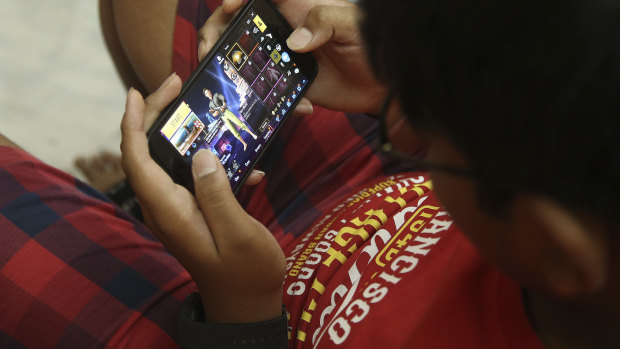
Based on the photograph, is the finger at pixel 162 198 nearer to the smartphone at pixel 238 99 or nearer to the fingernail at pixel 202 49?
the smartphone at pixel 238 99

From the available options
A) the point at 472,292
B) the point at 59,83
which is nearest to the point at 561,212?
the point at 472,292

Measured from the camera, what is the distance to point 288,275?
0.69 meters

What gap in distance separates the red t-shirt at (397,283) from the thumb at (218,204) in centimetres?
13

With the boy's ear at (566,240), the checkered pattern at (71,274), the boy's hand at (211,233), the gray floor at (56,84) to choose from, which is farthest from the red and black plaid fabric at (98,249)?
the gray floor at (56,84)

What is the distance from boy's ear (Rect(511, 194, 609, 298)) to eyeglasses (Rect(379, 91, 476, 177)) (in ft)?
0.14

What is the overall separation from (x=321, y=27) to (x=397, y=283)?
0.33 metres

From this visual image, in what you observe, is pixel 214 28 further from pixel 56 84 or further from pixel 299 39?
pixel 56 84

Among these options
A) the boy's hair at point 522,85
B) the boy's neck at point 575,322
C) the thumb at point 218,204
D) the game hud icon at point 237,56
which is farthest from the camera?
the game hud icon at point 237,56

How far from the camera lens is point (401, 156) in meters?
0.44

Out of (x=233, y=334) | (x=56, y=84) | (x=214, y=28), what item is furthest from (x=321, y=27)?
(x=56, y=84)

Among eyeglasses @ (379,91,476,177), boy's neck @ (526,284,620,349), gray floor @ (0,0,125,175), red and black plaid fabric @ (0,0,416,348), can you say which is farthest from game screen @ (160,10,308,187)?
gray floor @ (0,0,125,175)

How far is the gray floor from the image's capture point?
4.08ft

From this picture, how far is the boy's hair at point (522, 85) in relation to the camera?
28 cm

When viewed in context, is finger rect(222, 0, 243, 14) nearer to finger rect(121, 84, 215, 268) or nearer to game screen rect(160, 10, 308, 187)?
game screen rect(160, 10, 308, 187)
